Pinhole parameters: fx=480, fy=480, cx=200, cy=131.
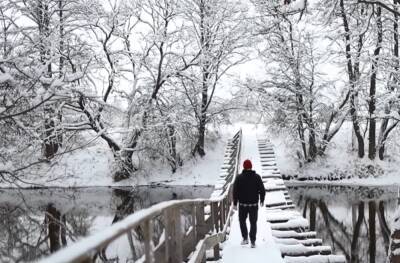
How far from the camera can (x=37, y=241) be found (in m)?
16.0

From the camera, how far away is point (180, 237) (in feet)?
18.4

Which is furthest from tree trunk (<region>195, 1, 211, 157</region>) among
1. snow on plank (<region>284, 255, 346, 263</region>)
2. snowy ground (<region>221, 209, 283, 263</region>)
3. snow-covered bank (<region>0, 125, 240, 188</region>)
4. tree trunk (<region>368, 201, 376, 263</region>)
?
snow on plank (<region>284, 255, 346, 263</region>)

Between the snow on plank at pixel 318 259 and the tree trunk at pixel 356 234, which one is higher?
the snow on plank at pixel 318 259

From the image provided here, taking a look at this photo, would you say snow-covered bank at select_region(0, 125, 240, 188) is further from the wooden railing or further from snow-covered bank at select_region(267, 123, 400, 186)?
the wooden railing

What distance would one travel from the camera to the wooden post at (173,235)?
15.9ft

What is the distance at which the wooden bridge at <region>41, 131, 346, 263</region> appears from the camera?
2.49 m

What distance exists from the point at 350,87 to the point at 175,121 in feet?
33.3

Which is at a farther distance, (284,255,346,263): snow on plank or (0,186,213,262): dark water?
(0,186,213,262): dark water

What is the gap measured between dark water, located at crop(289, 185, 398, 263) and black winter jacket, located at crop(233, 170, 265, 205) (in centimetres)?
682

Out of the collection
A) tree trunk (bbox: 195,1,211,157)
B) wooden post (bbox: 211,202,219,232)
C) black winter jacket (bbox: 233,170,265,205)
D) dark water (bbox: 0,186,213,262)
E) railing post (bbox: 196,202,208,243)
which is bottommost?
dark water (bbox: 0,186,213,262)

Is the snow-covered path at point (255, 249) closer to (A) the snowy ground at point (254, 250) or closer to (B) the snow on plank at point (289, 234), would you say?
(A) the snowy ground at point (254, 250)

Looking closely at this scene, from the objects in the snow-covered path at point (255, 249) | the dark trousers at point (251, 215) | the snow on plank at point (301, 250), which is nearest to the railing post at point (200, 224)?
the snow-covered path at point (255, 249)

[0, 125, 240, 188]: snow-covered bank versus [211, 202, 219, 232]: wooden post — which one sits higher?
[211, 202, 219, 232]: wooden post

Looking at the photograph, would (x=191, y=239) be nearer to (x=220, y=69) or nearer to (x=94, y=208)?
(x=94, y=208)
